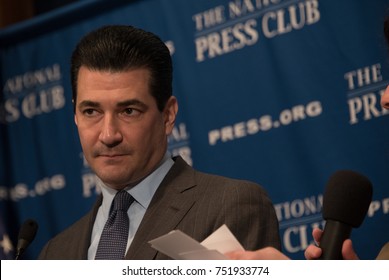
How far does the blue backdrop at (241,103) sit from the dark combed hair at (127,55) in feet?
2.77

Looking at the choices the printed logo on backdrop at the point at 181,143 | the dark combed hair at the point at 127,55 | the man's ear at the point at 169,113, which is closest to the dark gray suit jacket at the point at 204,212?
the man's ear at the point at 169,113

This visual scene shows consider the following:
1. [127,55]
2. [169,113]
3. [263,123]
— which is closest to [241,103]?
[263,123]

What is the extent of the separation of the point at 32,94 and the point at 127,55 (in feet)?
5.93

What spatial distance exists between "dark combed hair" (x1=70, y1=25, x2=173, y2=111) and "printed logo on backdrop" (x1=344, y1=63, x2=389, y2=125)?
35.2 inches

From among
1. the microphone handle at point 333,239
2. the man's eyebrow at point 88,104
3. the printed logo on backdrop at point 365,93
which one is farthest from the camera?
the printed logo on backdrop at point 365,93

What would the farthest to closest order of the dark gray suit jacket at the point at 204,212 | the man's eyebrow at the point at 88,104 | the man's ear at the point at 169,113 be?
the man's ear at the point at 169,113 → the man's eyebrow at the point at 88,104 → the dark gray suit jacket at the point at 204,212

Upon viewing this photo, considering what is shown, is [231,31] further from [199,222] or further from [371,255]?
[199,222]

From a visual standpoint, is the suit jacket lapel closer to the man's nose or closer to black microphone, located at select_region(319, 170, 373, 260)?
the man's nose

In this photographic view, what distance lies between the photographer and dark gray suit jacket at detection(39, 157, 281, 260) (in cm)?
209

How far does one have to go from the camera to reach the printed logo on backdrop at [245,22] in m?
3.25

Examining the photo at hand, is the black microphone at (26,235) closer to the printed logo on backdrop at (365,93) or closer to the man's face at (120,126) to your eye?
the man's face at (120,126)

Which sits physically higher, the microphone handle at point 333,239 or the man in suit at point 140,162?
the man in suit at point 140,162

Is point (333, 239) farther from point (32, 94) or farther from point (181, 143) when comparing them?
point (32, 94)

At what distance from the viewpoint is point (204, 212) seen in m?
2.15
